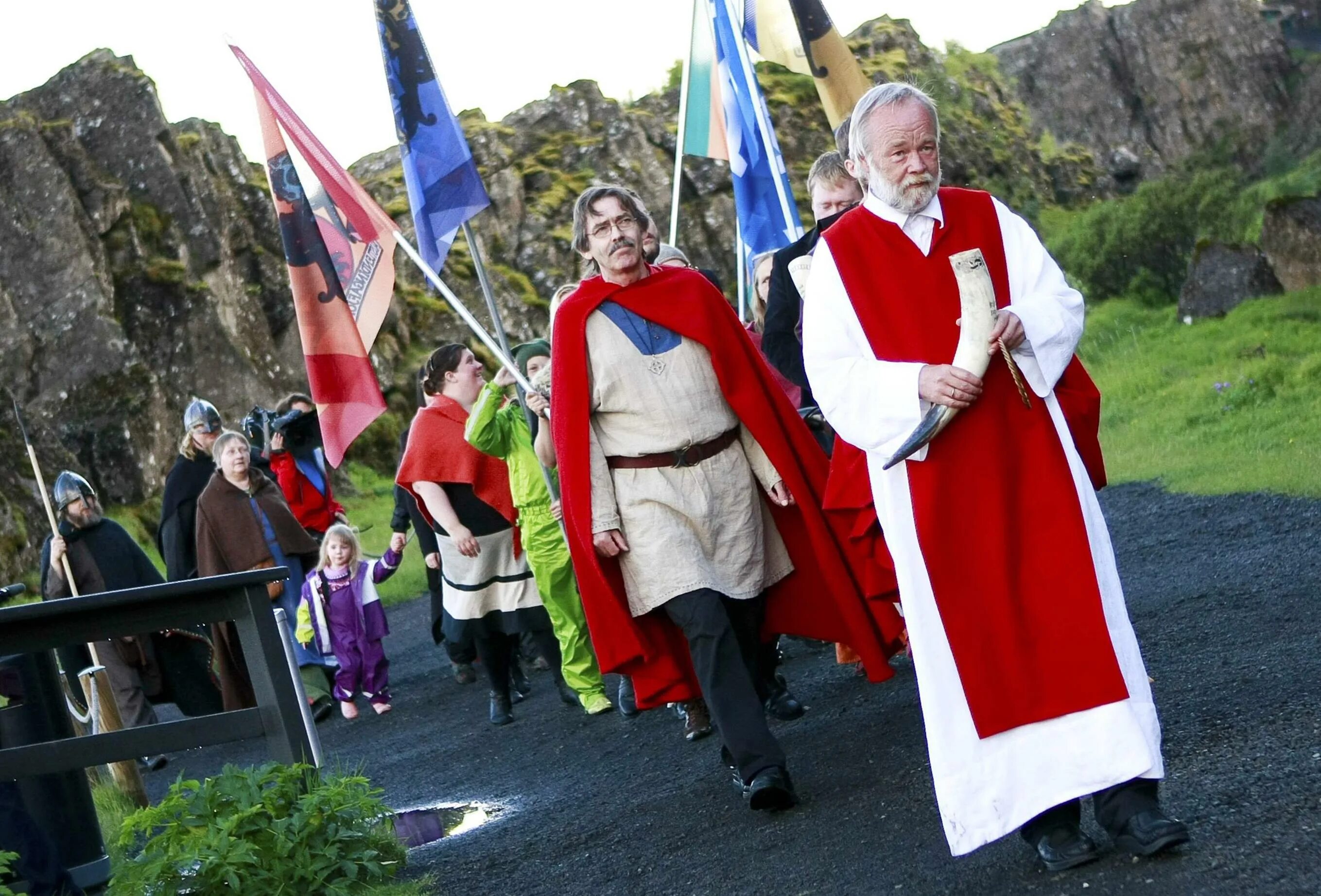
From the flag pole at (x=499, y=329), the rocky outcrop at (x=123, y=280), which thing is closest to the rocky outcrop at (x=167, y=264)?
the rocky outcrop at (x=123, y=280)

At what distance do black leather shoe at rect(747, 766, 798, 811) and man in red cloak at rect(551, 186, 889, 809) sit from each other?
0.24 m

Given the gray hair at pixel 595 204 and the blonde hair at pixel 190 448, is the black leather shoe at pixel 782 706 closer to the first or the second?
the gray hair at pixel 595 204

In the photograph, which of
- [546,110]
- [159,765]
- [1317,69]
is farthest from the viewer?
[1317,69]

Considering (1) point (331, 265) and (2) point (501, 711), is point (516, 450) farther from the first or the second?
(2) point (501, 711)

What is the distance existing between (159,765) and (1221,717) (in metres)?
6.83

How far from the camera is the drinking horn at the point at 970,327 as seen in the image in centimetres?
399

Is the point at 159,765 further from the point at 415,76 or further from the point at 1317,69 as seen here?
the point at 1317,69

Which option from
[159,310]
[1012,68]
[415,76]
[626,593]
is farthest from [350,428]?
[1012,68]

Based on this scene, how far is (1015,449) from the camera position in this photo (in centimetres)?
411

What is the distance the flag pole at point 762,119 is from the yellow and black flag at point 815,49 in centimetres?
23

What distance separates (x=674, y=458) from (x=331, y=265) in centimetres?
300

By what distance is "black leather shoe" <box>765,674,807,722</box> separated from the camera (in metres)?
6.65

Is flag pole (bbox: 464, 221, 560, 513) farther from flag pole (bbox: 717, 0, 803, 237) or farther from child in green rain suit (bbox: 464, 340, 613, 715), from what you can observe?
flag pole (bbox: 717, 0, 803, 237)

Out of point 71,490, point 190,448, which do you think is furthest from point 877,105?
point 190,448
